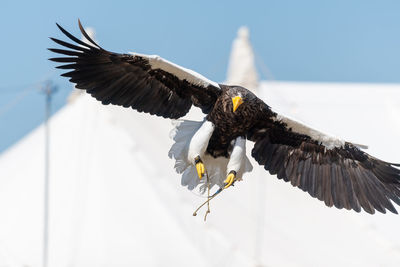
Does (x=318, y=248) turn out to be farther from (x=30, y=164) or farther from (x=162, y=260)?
(x=30, y=164)

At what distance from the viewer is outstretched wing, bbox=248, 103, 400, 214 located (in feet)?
21.4

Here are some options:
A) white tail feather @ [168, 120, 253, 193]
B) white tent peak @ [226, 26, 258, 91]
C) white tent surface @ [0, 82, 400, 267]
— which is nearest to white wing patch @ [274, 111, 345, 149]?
white tail feather @ [168, 120, 253, 193]

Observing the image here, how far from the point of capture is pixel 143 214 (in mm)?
10180

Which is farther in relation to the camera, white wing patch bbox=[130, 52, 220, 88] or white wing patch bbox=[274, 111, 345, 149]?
white wing patch bbox=[274, 111, 345, 149]

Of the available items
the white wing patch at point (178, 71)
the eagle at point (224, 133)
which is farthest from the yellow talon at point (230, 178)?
the white wing patch at point (178, 71)

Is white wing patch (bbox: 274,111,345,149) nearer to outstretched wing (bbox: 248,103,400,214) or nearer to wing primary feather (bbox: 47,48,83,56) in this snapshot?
outstretched wing (bbox: 248,103,400,214)

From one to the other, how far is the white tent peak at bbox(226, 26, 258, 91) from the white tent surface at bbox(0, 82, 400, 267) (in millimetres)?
2768

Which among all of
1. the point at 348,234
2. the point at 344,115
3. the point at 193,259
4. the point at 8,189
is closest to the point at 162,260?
the point at 193,259

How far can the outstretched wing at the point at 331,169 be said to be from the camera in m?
6.52

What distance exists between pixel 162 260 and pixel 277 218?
274 cm

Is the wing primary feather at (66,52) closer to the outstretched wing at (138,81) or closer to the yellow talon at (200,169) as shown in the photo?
the outstretched wing at (138,81)

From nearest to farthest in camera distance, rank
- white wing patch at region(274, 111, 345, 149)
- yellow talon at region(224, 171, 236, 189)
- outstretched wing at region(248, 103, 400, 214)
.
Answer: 1. yellow talon at region(224, 171, 236, 189)
2. white wing patch at region(274, 111, 345, 149)
3. outstretched wing at region(248, 103, 400, 214)

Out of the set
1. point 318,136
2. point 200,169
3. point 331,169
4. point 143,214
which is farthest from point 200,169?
point 143,214

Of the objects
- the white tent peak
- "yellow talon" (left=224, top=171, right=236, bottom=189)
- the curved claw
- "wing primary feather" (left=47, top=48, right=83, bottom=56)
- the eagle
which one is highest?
the white tent peak
